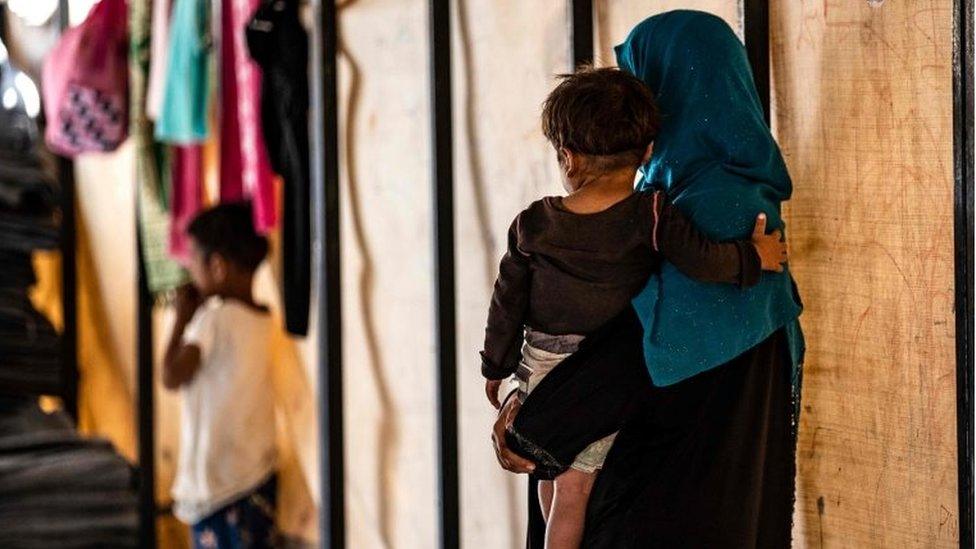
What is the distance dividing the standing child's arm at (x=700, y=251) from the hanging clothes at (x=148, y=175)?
198 cm

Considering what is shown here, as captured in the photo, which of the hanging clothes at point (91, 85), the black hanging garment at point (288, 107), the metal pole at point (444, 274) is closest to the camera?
the metal pole at point (444, 274)

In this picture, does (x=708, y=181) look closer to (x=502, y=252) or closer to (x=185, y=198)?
(x=502, y=252)

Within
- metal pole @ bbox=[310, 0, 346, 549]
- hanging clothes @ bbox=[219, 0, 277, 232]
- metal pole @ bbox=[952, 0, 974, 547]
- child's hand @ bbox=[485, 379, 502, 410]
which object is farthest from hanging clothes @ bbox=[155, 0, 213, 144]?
metal pole @ bbox=[952, 0, 974, 547]

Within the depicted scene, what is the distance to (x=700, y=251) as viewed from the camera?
1320mm

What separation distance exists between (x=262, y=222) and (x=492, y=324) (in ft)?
4.34

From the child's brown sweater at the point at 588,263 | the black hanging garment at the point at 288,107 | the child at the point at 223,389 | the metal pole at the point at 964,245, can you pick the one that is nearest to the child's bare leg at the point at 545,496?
the child's brown sweater at the point at 588,263

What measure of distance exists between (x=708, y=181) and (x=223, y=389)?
171 centimetres

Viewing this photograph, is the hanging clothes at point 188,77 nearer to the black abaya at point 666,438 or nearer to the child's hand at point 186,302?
the child's hand at point 186,302

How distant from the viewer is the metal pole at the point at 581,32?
1.82 metres

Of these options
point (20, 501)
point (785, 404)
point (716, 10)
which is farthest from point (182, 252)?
point (785, 404)

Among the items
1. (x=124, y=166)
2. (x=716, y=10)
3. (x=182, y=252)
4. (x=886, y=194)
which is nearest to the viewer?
(x=886, y=194)

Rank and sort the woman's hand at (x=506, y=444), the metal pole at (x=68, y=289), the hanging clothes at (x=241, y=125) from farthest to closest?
the metal pole at (x=68, y=289) < the hanging clothes at (x=241, y=125) < the woman's hand at (x=506, y=444)

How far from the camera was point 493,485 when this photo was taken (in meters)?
2.26

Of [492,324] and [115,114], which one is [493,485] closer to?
[492,324]
